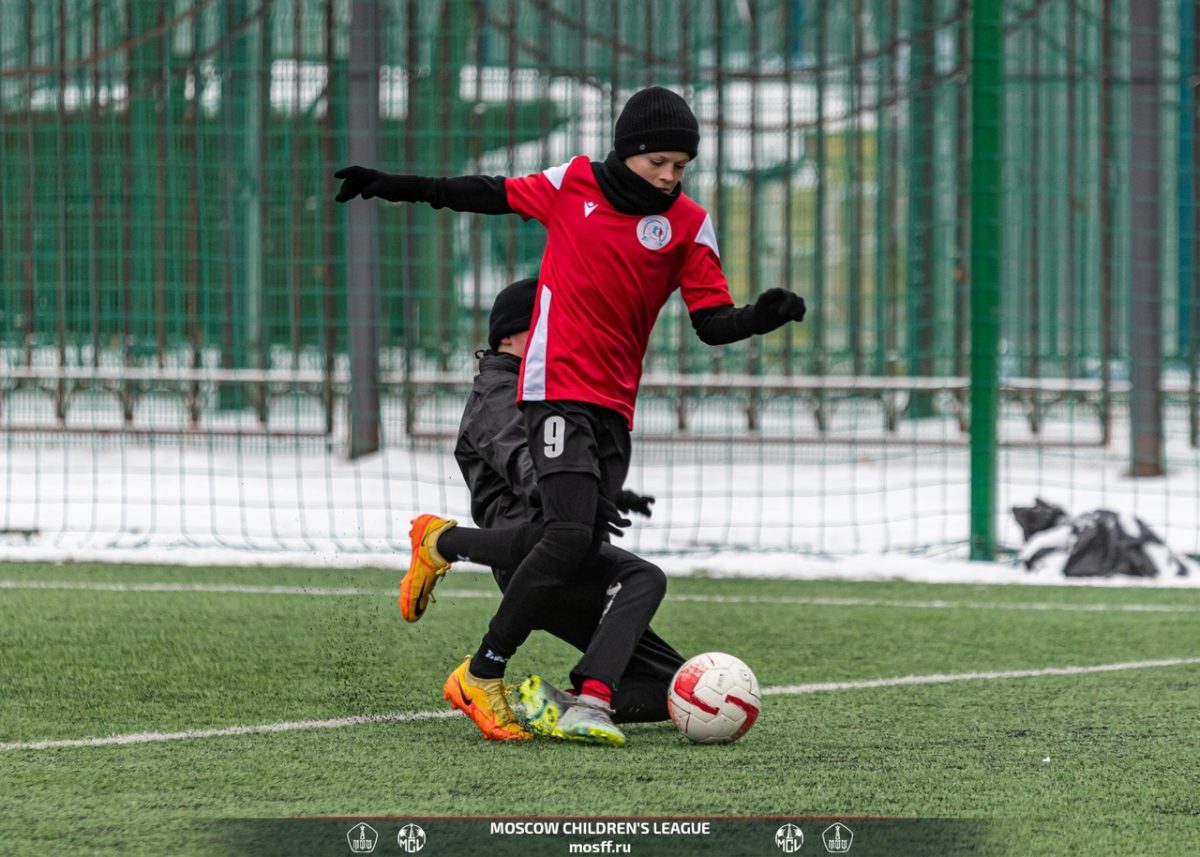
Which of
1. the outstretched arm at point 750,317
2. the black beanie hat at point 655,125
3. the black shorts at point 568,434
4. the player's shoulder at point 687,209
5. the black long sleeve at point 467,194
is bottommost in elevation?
the black shorts at point 568,434

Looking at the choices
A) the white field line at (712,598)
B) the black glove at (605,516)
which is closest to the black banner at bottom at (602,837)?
the black glove at (605,516)

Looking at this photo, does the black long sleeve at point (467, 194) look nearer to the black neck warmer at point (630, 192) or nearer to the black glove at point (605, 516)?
the black neck warmer at point (630, 192)

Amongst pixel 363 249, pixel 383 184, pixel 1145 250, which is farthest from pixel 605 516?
pixel 1145 250

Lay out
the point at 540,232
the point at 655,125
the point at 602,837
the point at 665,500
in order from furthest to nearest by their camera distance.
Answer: the point at 540,232 → the point at 665,500 → the point at 655,125 → the point at 602,837

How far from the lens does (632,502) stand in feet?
16.3

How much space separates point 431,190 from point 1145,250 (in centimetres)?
657

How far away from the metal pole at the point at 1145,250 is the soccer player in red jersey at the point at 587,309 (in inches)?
239

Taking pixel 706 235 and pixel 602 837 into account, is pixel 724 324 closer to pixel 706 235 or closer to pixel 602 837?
pixel 706 235

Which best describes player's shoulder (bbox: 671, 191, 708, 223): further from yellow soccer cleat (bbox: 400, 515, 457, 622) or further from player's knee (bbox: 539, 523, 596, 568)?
yellow soccer cleat (bbox: 400, 515, 457, 622)

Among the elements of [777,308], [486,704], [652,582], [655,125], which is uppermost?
[655,125]

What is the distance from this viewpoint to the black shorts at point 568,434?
14.6ft

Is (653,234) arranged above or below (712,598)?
above

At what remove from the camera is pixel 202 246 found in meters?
12.2

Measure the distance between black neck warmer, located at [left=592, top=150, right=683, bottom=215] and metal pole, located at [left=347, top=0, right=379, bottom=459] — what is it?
5.80m
